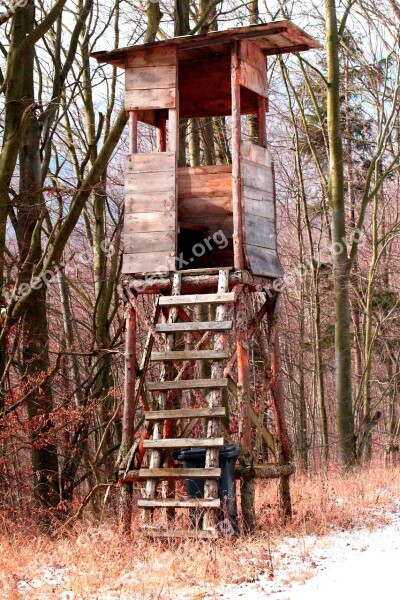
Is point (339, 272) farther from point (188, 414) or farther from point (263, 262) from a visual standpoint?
point (188, 414)

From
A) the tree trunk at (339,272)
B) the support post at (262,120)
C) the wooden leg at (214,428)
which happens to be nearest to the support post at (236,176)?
the wooden leg at (214,428)

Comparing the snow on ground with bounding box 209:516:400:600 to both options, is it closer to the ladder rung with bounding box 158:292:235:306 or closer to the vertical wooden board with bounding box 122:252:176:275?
the ladder rung with bounding box 158:292:235:306

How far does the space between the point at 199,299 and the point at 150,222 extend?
1.35m

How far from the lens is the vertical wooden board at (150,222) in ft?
34.7

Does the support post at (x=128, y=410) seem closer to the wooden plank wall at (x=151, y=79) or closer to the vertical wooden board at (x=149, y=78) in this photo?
the wooden plank wall at (x=151, y=79)

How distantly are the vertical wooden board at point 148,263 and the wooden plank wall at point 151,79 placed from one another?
1900mm

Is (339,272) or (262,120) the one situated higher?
(262,120)

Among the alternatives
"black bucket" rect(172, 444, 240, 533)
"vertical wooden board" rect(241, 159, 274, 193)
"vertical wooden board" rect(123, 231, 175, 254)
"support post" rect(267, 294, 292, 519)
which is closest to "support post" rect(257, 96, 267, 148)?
"vertical wooden board" rect(241, 159, 274, 193)

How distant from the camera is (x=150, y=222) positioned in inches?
418

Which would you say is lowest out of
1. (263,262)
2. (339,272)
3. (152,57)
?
(339,272)

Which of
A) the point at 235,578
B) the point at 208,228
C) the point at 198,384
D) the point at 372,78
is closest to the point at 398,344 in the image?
the point at 372,78

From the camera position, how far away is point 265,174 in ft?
36.4

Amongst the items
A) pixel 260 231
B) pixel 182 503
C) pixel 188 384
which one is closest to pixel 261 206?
pixel 260 231

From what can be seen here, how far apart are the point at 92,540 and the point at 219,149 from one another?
39.2ft
